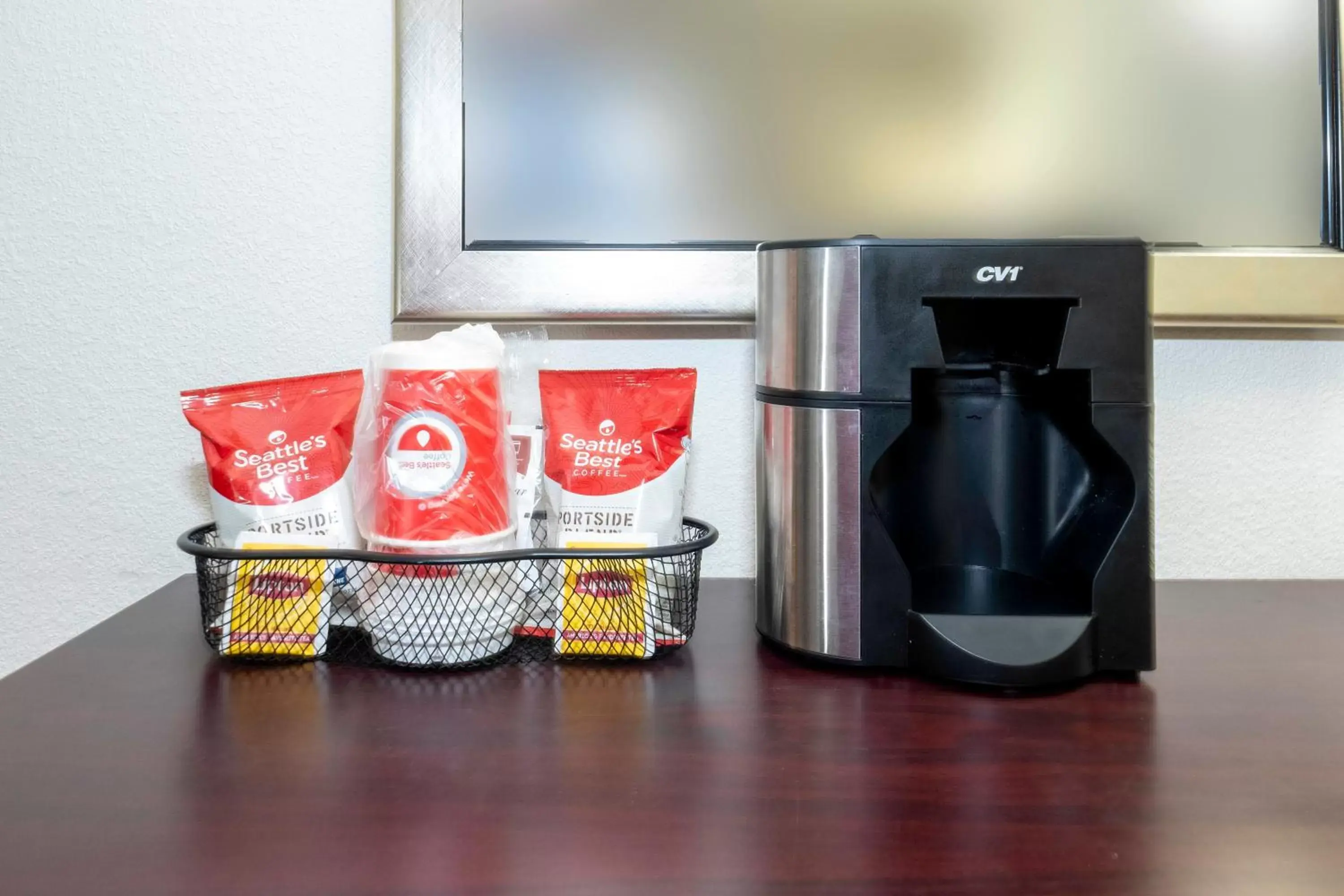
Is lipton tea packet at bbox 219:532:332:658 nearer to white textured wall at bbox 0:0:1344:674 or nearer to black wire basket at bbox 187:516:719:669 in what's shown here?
black wire basket at bbox 187:516:719:669

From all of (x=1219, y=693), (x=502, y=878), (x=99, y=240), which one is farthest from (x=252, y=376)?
(x=1219, y=693)

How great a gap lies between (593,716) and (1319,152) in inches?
30.7

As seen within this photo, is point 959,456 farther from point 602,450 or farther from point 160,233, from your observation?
point 160,233

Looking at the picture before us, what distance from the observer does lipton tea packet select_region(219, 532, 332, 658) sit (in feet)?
2.04

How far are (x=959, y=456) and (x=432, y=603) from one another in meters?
0.36

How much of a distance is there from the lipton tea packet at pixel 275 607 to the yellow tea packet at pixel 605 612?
160mm

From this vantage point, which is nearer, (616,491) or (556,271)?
(616,491)

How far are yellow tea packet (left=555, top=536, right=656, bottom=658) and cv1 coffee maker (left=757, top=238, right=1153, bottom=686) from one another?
3.5 inches

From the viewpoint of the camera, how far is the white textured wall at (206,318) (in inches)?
32.5

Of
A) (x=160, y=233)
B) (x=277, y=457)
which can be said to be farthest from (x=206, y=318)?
(x=277, y=457)

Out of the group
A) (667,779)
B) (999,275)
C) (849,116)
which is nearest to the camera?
(667,779)

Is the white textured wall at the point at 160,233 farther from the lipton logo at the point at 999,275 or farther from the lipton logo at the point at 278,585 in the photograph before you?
the lipton logo at the point at 999,275

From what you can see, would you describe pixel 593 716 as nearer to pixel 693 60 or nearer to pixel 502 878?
pixel 502 878

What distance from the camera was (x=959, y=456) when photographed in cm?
65
